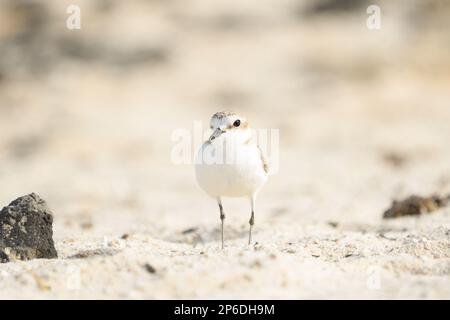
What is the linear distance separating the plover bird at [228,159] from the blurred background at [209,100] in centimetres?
175

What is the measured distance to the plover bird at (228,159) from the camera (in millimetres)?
6246

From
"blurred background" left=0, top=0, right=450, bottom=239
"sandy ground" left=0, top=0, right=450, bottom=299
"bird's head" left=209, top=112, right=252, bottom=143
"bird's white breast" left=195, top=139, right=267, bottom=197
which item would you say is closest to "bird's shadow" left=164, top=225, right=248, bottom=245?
"sandy ground" left=0, top=0, right=450, bottom=299

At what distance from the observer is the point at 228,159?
246 inches

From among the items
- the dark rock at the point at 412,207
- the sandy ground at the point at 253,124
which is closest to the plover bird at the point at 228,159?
the sandy ground at the point at 253,124

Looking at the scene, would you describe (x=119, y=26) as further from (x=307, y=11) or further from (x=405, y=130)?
(x=405, y=130)

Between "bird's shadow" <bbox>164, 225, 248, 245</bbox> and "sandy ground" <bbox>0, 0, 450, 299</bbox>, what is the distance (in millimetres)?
34

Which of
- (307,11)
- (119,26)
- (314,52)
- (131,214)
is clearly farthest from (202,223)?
(307,11)

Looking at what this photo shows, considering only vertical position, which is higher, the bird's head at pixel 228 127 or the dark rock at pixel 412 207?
the bird's head at pixel 228 127

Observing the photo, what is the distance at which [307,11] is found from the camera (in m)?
22.6

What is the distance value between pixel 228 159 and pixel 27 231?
1.74 metres

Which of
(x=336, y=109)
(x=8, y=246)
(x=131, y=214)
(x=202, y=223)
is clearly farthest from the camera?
(x=336, y=109)

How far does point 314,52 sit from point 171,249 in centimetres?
1445

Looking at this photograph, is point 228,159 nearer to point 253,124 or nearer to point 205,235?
point 205,235

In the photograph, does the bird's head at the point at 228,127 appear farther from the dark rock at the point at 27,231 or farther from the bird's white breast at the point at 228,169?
the dark rock at the point at 27,231
